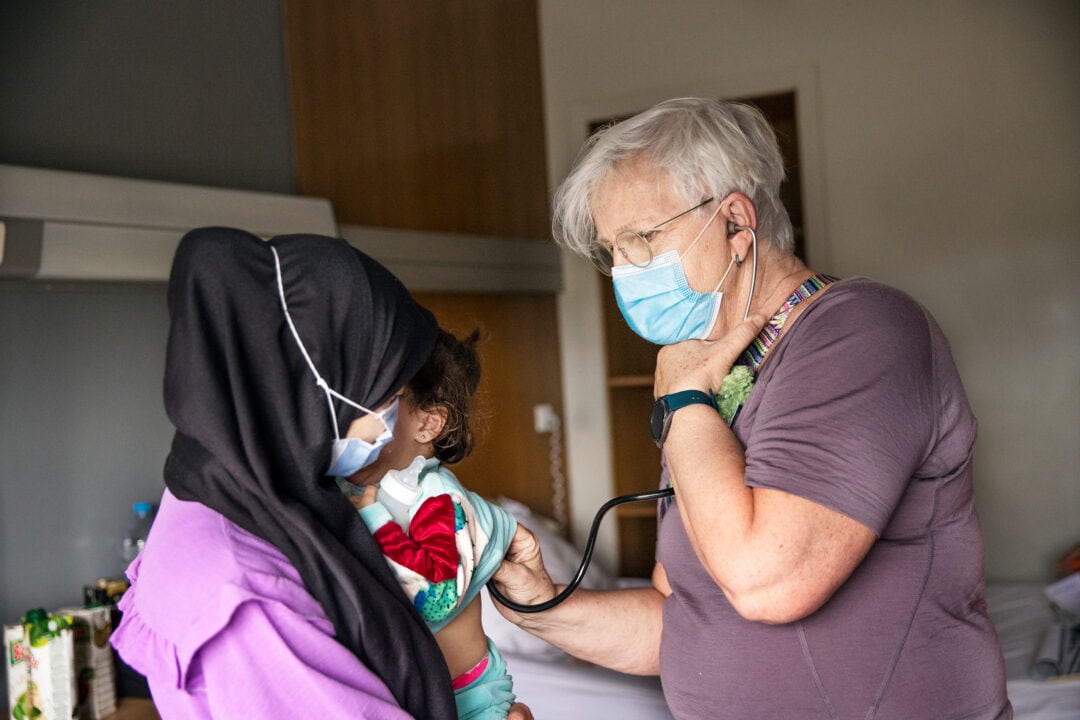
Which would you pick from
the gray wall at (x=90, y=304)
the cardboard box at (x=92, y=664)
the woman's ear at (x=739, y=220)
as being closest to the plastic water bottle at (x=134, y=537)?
the gray wall at (x=90, y=304)

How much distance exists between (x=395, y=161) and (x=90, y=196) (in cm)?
123

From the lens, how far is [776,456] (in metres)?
1.11

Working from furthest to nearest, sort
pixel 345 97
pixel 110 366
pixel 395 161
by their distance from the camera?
pixel 395 161, pixel 345 97, pixel 110 366

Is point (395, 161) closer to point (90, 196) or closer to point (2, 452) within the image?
point (90, 196)

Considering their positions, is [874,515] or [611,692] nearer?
[874,515]

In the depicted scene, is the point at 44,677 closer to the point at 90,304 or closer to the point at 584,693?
the point at 90,304

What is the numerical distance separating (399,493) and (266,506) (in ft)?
1.06

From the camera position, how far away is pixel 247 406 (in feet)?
3.14

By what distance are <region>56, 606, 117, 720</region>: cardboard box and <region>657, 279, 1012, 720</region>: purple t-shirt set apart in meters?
1.16

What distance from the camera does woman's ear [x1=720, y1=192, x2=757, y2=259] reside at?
1332mm

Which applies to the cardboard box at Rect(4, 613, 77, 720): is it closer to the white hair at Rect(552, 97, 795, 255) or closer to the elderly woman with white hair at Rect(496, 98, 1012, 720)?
the elderly woman with white hair at Rect(496, 98, 1012, 720)

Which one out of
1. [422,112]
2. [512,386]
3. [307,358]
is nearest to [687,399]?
[307,358]

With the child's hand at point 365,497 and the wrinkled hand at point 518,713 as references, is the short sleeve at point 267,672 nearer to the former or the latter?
the child's hand at point 365,497

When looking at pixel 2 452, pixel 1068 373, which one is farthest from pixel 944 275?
pixel 2 452
